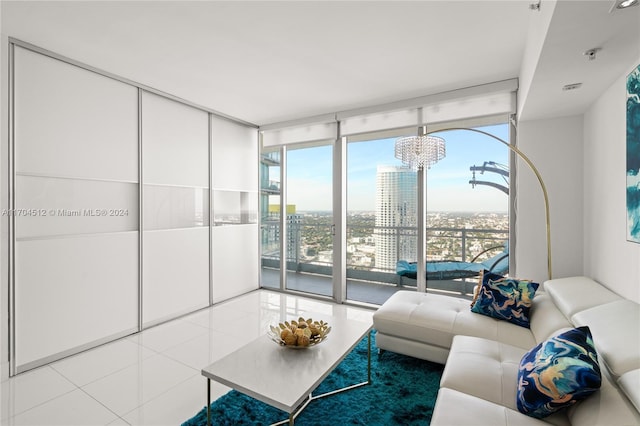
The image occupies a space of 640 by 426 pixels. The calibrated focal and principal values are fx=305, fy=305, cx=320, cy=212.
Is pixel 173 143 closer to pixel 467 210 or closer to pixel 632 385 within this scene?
pixel 467 210

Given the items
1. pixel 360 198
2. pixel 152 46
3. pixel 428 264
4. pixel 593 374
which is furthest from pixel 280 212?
pixel 593 374

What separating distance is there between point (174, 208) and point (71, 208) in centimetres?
102

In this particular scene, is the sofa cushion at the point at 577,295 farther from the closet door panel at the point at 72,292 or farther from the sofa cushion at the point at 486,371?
the closet door panel at the point at 72,292

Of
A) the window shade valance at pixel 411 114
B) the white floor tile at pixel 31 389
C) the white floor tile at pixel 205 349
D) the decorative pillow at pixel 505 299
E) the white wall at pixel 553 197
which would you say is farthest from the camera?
the window shade valance at pixel 411 114

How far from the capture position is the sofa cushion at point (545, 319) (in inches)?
73.5

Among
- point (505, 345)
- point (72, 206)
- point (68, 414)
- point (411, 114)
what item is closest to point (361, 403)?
point (505, 345)

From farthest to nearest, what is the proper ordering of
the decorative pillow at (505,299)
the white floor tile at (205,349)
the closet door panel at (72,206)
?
the white floor tile at (205,349), the closet door panel at (72,206), the decorative pillow at (505,299)

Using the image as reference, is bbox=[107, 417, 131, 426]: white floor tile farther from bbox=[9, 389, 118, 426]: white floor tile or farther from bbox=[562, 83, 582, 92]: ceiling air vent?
bbox=[562, 83, 582, 92]: ceiling air vent

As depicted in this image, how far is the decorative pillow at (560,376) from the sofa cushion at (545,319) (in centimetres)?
50

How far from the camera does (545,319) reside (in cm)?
206

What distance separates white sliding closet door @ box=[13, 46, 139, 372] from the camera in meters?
2.40

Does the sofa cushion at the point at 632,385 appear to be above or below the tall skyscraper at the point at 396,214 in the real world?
below

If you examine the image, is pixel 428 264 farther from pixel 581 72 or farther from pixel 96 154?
pixel 96 154

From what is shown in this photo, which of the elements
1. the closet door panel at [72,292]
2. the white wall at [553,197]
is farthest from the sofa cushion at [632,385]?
the closet door panel at [72,292]
